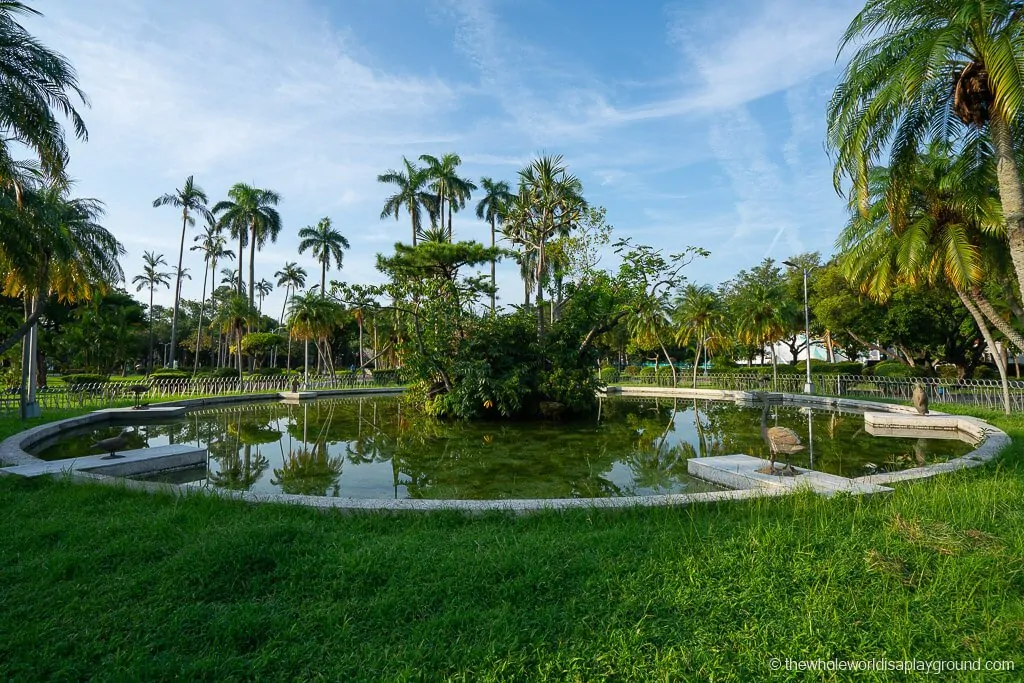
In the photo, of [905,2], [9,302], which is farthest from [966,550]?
[9,302]

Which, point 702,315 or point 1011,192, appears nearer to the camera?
→ point 1011,192

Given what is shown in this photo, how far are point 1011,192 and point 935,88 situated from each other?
314 centimetres

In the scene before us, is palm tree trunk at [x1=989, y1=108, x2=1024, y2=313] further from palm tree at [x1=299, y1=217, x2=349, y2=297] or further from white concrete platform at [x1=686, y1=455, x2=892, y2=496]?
palm tree at [x1=299, y1=217, x2=349, y2=297]

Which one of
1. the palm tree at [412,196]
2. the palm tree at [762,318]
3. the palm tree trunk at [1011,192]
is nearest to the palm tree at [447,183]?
the palm tree at [412,196]

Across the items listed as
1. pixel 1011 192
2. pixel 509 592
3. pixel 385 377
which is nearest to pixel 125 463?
pixel 509 592

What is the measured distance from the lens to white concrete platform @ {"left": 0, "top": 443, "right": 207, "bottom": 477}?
762 cm

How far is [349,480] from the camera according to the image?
355 inches

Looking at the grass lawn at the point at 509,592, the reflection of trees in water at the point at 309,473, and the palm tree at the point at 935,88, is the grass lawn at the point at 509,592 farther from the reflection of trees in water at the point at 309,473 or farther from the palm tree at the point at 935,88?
the palm tree at the point at 935,88

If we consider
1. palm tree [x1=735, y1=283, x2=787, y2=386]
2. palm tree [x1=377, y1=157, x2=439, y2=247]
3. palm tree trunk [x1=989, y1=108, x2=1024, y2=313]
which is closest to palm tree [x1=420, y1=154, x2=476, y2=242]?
palm tree [x1=377, y1=157, x2=439, y2=247]

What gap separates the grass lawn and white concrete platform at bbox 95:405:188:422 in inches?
561

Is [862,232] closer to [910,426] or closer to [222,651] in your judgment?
[910,426]

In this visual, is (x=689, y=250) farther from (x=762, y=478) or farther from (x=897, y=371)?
(x=897, y=371)

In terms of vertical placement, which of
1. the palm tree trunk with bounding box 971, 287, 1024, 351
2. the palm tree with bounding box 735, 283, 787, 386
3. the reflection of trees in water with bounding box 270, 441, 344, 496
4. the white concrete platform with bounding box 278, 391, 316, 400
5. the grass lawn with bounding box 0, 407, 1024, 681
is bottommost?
the reflection of trees in water with bounding box 270, 441, 344, 496

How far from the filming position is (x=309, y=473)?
9.66m
